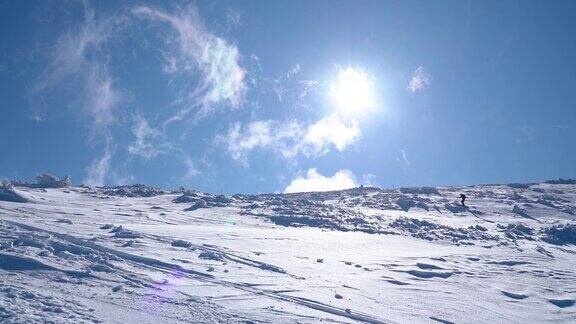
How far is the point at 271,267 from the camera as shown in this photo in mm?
17156

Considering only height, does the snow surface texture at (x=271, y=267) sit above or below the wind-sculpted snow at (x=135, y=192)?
below

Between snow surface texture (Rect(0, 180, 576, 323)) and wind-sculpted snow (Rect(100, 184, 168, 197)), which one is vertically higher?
wind-sculpted snow (Rect(100, 184, 168, 197))

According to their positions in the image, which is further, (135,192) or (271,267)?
(135,192)

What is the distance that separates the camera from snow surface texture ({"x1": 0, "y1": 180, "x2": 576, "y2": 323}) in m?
11.5

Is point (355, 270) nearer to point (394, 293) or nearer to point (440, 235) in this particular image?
point (394, 293)

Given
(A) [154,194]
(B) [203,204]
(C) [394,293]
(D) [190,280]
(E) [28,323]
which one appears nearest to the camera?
(E) [28,323]

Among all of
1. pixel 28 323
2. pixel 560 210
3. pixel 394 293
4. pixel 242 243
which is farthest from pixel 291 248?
pixel 560 210

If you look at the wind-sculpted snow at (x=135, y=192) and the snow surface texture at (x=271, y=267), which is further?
the wind-sculpted snow at (x=135, y=192)

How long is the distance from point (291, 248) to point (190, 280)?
8646mm

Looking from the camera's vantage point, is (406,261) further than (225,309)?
Yes

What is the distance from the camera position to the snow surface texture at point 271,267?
11.5 meters

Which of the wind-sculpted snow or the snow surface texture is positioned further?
the wind-sculpted snow

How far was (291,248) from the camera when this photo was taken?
22.0 m

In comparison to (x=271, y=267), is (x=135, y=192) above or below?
above
